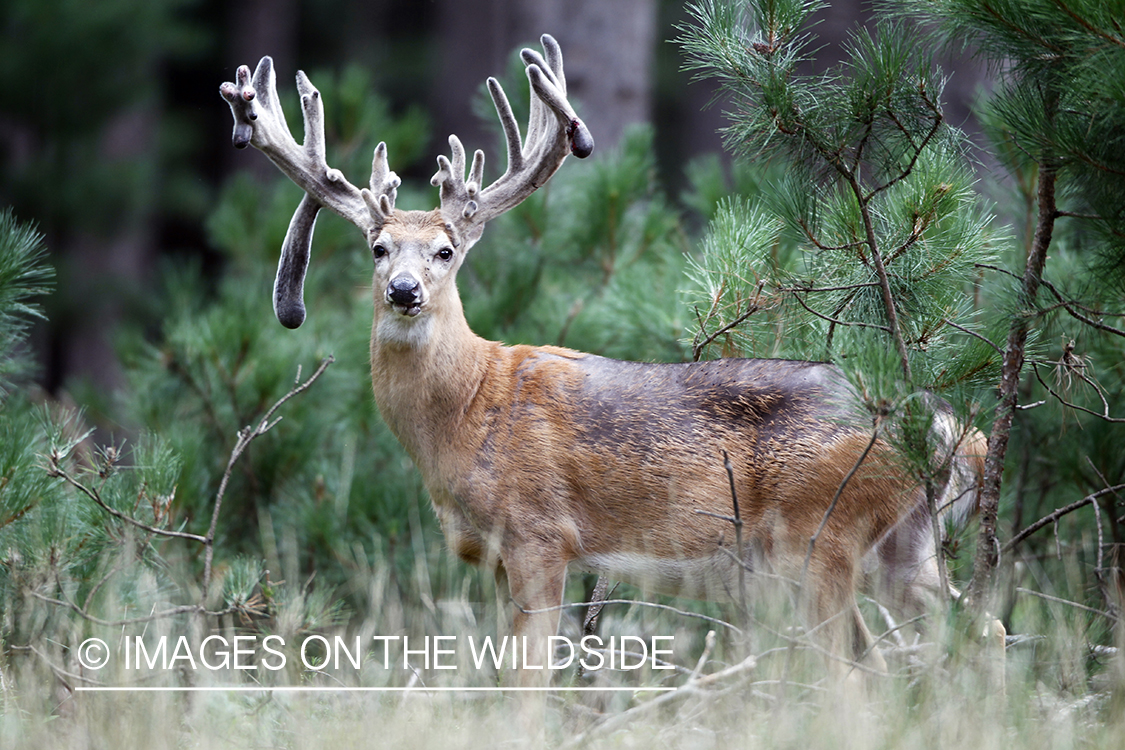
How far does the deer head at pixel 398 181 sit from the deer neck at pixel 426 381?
0.06 metres

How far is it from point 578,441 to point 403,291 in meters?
0.98

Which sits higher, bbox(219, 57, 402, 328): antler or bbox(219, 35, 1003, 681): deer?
bbox(219, 57, 402, 328): antler

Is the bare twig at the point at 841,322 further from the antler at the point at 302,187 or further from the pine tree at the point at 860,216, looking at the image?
the antler at the point at 302,187

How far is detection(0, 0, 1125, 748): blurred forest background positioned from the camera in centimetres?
419

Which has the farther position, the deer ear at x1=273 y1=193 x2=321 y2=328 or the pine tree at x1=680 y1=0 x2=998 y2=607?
the deer ear at x1=273 y1=193 x2=321 y2=328

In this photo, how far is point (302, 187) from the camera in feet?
17.3

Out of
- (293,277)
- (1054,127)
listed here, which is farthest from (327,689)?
(1054,127)

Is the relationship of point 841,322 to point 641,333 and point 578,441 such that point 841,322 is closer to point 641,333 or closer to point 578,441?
point 578,441

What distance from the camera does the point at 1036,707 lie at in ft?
13.1

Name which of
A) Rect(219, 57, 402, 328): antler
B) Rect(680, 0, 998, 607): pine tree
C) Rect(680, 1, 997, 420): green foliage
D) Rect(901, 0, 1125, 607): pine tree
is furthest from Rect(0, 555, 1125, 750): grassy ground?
Rect(219, 57, 402, 328): antler

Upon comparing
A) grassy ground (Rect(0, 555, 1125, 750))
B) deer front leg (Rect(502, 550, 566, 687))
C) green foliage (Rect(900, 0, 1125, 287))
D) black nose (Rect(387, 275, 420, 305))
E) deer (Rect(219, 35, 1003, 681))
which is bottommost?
Result: grassy ground (Rect(0, 555, 1125, 750))

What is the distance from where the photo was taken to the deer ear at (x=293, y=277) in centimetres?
527

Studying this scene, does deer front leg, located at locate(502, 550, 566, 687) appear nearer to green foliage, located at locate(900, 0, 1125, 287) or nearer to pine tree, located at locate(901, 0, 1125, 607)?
pine tree, located at locate(901, 0, 1125, 607)

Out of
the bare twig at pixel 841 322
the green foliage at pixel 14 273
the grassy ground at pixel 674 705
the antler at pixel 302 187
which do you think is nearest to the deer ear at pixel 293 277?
the antler at pixel 302 187
